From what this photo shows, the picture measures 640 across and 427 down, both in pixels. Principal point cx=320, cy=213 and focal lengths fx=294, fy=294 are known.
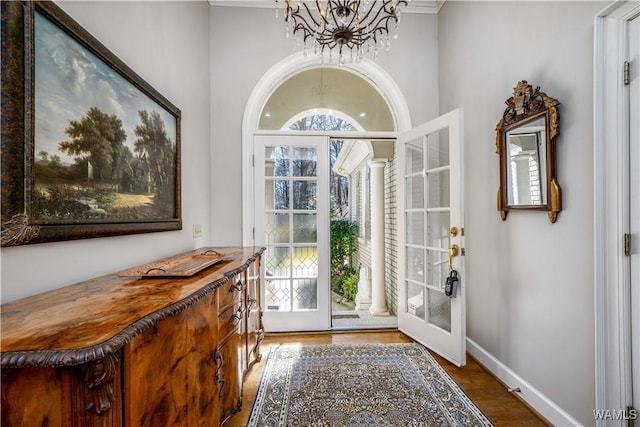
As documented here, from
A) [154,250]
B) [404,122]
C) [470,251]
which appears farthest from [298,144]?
[470,251]

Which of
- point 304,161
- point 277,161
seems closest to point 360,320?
point 304,161

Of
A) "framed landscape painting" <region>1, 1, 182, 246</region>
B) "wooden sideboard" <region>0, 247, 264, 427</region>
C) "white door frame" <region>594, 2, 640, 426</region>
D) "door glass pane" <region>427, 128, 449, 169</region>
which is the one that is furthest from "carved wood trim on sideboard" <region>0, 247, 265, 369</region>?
"door glass pane" <region>427, 128, 449, 169</region>

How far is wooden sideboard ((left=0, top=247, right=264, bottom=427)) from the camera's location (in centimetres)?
69

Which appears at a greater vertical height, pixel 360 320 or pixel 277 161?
pixel 277 161

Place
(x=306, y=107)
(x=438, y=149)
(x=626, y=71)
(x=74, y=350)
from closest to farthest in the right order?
(x=74, y=350) < (x=626, y=71) < (x=438, y=149) < (x=306, y=107)

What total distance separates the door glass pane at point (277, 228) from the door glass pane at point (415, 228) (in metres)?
1.23

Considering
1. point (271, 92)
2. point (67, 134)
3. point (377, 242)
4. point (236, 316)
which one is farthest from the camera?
point (377, 242)

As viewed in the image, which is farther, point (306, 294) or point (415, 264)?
point (306, 294)

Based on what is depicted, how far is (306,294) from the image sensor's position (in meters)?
3.09

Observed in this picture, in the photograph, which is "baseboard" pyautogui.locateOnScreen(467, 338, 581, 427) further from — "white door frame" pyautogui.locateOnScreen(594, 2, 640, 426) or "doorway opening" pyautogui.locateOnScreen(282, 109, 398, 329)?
"doorway opening" pyautogui.locateOnScreen(282, 109, 398, 329)

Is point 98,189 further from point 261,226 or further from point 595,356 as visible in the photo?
point 595,356

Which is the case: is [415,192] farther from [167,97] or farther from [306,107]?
[167,97]

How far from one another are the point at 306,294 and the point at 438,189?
1.67 m

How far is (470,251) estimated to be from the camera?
8.38 feet
